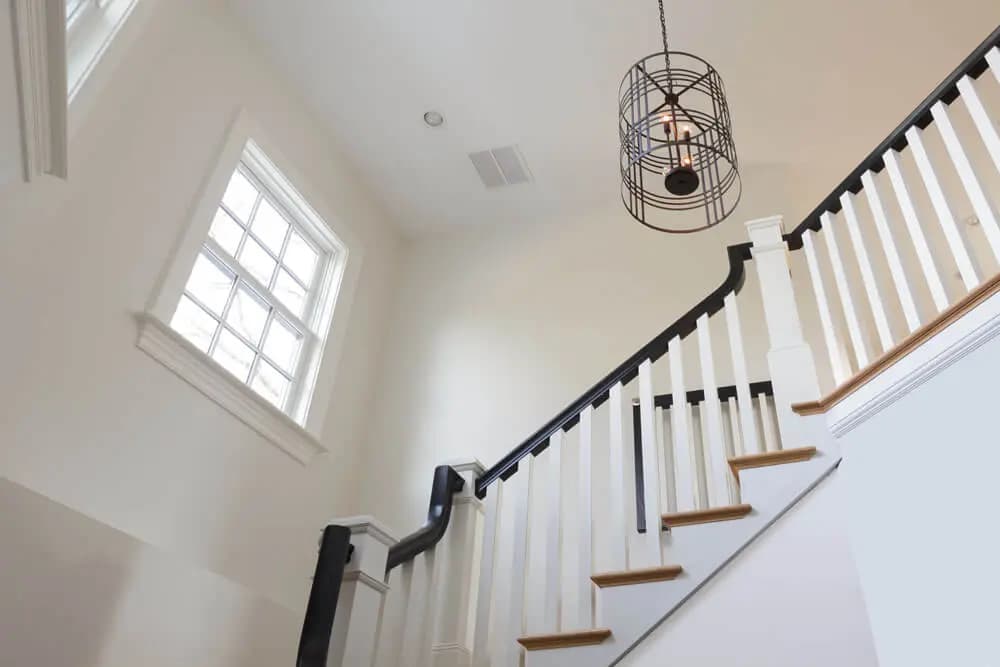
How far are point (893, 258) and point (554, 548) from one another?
145 centimetres

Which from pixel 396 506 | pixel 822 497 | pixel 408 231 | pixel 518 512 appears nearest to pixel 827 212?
pixel 822 497

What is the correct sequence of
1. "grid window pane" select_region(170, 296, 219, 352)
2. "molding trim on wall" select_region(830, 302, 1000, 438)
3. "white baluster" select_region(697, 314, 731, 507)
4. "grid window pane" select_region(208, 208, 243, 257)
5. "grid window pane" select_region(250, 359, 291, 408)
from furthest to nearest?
"grid window pane" select_region(250, 359, 291, 408)
"grid window pane" select_region(208, 208, 243, 257)
"grid window pane" select_region(170, 296, 219, 352)
"white baluster" select_region(697, 314, 731, 507)
"molding trim on wall" select_region(830, 302, 1000, 438)

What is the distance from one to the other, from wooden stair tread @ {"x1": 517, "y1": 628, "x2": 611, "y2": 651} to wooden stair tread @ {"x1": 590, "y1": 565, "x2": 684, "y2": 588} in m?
0.15

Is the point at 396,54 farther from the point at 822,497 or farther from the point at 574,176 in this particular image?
the point at 822,497

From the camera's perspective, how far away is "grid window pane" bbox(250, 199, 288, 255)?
15.1 feet

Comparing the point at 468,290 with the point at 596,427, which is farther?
the point at 468,290

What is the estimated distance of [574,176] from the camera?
5.42m

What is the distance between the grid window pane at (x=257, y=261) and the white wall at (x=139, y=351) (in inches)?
20.1

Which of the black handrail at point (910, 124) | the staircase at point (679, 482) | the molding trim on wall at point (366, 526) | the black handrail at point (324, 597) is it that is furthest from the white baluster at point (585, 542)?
the black handrail at point (910, 124)

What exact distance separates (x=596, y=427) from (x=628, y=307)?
95 centimetres

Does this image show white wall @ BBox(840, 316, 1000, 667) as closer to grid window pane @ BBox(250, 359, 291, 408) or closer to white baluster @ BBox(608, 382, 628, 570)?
white baluster @ BBox(608, 382, 628, 570)

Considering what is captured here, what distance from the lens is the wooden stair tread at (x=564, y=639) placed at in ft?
7.83

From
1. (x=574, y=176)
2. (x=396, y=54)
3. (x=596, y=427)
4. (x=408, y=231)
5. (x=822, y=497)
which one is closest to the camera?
(x=822, y=497)

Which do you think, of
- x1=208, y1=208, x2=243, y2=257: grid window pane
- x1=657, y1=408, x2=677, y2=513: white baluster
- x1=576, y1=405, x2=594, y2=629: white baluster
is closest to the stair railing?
x1=576, y1=405, x2=594, y2=629: white baluster
